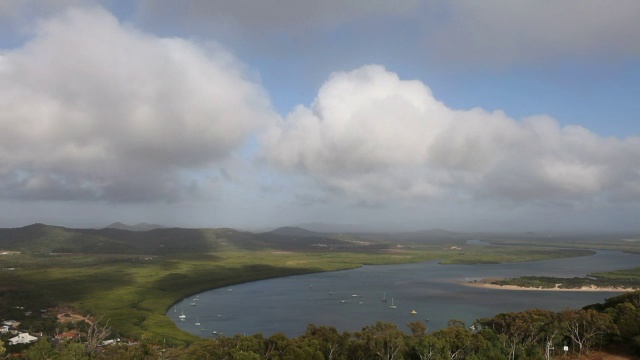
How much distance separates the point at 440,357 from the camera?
29.1 meters

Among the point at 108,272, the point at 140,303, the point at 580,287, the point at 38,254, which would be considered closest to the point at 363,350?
the point at 140,303

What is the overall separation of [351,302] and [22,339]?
4928cm

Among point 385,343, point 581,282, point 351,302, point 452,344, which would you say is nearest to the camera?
point 452,344

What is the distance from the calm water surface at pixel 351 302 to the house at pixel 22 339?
727 inches

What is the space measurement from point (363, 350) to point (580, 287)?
262 feet

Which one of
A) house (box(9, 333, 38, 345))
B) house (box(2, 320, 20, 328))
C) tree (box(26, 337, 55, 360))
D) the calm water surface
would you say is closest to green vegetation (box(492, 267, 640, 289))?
the calm water surface

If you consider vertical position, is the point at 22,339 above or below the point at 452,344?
below

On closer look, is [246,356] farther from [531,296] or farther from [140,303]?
[531,296]

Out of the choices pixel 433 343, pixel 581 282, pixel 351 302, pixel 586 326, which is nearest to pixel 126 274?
pixel 351 302

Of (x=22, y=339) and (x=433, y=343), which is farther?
(x=22, y=339)

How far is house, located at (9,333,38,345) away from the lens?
147 feet

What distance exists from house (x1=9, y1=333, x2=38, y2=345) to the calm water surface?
1846 cm

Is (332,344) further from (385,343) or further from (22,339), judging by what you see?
(22,339)

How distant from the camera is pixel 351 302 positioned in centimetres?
7794
